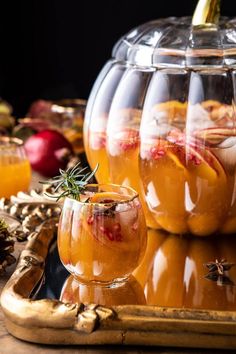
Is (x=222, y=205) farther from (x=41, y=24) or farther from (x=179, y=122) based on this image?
(x=41, y=24)

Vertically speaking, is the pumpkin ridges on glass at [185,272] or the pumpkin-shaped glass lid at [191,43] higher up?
the pumpkin-shaped glass lid at [191,43]

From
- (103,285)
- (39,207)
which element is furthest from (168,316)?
(39,207)

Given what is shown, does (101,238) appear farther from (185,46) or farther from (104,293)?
(185,46)

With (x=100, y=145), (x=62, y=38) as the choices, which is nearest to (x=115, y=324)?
(x=100, y=145)

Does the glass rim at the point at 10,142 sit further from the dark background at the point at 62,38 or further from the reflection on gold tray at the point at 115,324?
the dark background at the point at 62,38

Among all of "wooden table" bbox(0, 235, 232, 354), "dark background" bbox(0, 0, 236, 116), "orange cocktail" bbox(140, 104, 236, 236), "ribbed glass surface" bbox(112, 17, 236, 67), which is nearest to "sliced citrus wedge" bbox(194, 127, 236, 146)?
"orange cocktail" bbox(140, 104, 236, 236)

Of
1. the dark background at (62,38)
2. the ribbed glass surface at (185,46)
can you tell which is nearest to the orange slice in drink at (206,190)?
the ribbed glass surface at (185,46)
